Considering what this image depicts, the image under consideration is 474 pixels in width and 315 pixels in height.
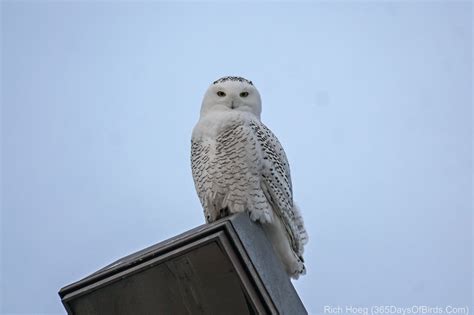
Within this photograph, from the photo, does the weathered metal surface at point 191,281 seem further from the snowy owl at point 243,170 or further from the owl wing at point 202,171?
the owl wing at point 202,171

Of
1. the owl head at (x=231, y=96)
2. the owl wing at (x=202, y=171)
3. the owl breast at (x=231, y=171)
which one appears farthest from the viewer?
the owl head at (x=231, y=96)

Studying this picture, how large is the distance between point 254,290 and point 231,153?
1.29 meters

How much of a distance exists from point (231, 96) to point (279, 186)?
0.66m

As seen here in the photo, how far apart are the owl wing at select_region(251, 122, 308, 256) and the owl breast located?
6 cm

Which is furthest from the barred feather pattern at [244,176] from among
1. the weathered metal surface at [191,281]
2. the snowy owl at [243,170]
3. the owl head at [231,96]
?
the weathered metal surface at [191,281]

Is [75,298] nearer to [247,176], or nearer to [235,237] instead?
[235,237]

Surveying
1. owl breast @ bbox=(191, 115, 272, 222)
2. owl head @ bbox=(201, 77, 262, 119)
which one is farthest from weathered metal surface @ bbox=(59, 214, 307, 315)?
owl head @ bbox=(201, 77, 262, 119)

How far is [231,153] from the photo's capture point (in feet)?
14.1

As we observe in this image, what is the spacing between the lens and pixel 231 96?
180 inches

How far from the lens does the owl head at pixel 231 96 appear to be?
459 cm

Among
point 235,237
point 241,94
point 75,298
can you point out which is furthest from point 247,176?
point 75,298

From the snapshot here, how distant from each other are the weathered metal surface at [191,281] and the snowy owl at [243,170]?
3.19 feet

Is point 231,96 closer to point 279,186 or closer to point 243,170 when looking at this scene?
point 243,170

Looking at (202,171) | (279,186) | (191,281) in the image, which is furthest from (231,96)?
(191,281)
